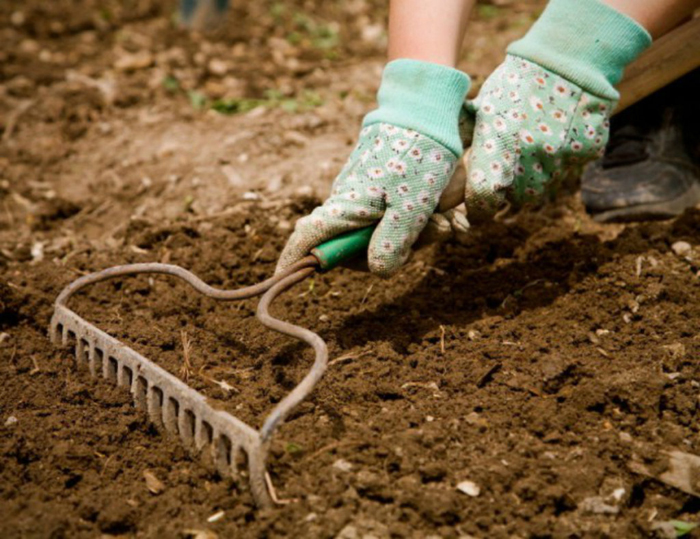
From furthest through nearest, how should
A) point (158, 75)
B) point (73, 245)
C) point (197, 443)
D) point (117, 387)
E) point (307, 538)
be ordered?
1. point (158, 75)
2. point (73, 245)
3. point (117, 387)
4. point (197, 443)
5. point (307, 538)

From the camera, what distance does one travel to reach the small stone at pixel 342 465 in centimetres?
193

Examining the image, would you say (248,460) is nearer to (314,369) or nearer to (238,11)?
(314,369)

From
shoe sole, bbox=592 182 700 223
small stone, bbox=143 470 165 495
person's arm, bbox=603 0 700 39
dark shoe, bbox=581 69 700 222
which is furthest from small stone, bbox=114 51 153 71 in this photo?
small stone, bbox=143 470 165 495

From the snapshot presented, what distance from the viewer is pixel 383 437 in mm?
2010

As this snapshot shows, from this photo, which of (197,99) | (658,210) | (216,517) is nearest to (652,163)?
(658,210)

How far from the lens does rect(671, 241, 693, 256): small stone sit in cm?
267

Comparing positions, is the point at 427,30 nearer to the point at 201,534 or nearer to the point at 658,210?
the point at 658,210

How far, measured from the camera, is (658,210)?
9.66ft

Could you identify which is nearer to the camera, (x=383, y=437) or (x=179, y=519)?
(x=179, y=519)

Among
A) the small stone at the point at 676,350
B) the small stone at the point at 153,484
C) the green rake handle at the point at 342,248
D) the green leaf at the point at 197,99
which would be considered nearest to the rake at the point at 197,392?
the green rake handle at the point at 342,248

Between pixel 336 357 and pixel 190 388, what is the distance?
0.49 meters

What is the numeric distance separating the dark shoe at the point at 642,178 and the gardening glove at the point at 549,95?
2.19 feet

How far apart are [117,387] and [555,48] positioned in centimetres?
176

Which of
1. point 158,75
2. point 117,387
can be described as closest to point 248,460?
point 117,387
